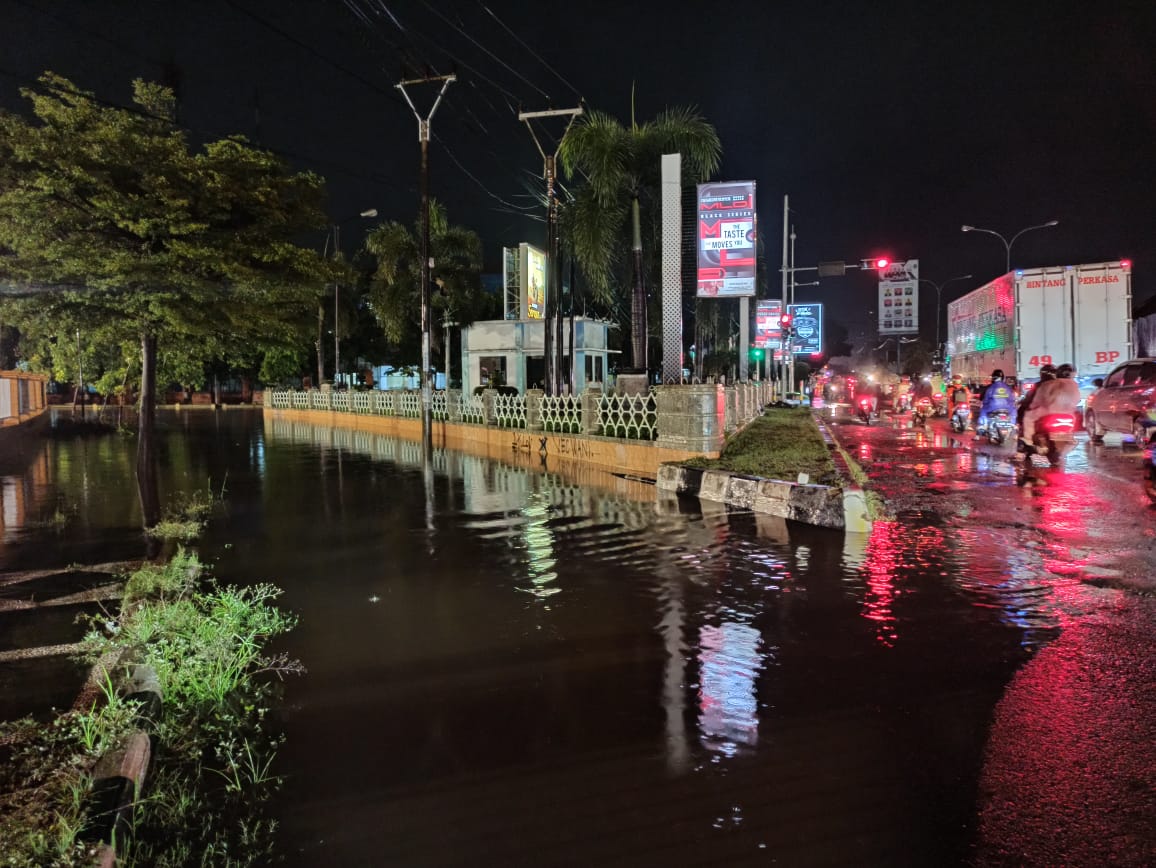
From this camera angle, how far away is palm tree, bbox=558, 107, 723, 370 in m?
19.4

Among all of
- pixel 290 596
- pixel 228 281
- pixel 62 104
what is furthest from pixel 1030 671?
pixel 62 104

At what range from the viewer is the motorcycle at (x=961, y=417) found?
77.7ft

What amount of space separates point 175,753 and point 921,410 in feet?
94.9

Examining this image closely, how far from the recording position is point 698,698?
4.31 metres

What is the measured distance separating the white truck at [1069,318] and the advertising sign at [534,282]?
1568 cm

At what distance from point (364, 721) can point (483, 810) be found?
112 centimetres

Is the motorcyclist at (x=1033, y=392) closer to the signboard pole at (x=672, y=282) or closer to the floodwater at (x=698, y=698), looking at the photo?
the signboard pole at (x=672, y=282)

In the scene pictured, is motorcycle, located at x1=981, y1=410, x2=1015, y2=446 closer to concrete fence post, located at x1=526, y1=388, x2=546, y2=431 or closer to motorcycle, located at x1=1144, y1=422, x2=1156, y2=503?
motorcycle, located at x1=1144, y1=422, x2=1156, y2=503

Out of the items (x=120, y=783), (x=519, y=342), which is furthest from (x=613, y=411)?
(x=519, y=342)

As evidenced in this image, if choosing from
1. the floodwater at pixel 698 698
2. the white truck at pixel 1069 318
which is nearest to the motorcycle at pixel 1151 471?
the floodwater at pixel 698 698

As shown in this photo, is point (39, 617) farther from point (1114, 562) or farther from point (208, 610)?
point (1114, 562)

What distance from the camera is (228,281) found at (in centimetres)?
852

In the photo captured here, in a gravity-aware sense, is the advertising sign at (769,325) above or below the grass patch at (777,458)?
above

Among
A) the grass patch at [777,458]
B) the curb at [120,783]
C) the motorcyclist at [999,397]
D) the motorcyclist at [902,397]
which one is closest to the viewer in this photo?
the curb at [120,783]
